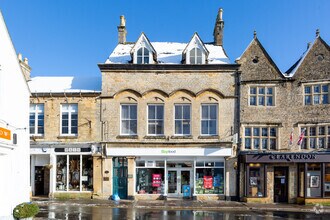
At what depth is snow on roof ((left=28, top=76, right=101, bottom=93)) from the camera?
920 inches

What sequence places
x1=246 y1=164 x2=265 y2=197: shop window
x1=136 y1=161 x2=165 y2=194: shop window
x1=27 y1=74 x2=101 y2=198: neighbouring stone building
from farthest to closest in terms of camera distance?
x1=136 y1=161 x2=165 y2=194: shop window, x1=27 y1=74 x2=101 y2=198: neighbouring stone building, x1=246 y1=164 x2=265 y2=197: shop window

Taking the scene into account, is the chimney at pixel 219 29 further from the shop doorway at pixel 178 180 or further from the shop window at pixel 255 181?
the shop doorway at pixel 178 180

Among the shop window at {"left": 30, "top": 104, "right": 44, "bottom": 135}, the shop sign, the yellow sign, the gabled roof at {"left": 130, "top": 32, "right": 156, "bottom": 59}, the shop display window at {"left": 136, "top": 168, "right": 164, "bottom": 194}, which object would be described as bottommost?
the shop display window at {"left": 136, "top": 168, "right": 164, "bottom": 194}

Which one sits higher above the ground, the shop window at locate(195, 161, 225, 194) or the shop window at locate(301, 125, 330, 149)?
the shop window at locate(301, 125, 330, 149)

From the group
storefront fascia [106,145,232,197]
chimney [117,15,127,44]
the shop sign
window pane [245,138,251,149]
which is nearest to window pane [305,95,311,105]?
the shop sign

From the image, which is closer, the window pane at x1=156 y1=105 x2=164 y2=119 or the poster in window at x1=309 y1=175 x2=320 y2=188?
the poster in window at x1=309 y1=175 x2=320 y2=188

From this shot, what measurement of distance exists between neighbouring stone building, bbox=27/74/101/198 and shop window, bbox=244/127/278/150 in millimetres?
10359

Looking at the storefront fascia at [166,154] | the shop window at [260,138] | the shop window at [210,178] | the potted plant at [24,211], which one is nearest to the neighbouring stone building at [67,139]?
the storefront fascia at [166,154]

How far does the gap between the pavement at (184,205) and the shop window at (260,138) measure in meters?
3.88

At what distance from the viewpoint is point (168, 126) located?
22672mm

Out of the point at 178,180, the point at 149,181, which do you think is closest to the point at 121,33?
the point at 149,181

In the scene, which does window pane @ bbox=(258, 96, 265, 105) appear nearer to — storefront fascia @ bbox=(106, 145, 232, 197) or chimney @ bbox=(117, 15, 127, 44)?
storefront fascia @ bbox=(106, 145, 232, 197)

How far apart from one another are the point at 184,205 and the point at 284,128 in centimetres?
879

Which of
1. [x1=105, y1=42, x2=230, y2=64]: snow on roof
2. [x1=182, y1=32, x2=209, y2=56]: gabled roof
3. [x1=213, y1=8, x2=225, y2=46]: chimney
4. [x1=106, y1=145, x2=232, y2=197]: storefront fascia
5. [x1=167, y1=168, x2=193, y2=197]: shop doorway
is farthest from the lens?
[x1=213, y1=8, x2=225, y2=46]: chimney
